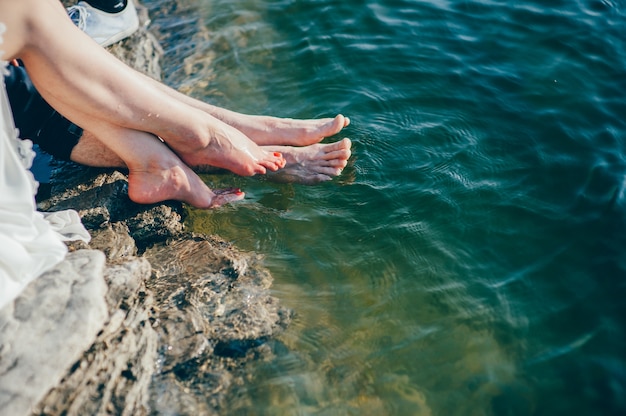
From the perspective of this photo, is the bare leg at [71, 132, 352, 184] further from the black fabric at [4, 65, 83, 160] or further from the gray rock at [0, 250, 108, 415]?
the gray rock at [0, 250, 108, 415]

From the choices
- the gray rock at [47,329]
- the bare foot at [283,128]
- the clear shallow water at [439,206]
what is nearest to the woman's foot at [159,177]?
the clear shallow water at [439,206]

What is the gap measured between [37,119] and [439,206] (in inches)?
107

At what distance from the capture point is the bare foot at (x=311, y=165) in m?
4.25

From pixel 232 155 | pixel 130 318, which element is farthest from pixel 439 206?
pixel 130 318

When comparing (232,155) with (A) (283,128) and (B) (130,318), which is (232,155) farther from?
(B) (130,318)

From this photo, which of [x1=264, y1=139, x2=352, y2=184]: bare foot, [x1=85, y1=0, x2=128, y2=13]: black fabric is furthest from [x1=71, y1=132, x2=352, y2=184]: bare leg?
[x1=85, y1=0, x2=128, y2=13]: black fabric

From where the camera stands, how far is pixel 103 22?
5273 millimetres

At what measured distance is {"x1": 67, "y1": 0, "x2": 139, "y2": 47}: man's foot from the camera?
4922 millimetres

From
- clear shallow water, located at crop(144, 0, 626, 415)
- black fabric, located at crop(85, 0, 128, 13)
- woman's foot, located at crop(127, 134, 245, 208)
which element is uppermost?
black fabric, located at crop(85, 0, 128, 13)

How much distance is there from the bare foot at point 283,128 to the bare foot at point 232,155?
0.76ft

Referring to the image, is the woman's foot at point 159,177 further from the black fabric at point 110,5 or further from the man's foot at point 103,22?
the black fabric at point 110,5

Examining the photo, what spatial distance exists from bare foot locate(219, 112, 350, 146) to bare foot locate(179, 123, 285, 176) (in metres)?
0.23

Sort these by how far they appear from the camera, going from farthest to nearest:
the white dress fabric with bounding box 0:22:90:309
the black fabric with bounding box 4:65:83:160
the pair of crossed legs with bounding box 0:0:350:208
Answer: the black fabric with bounding box 4:65:83:160 < the pair of crossed legs with bounding box 0:0:350:208 < the white dress fabric with bounding box 0:22:90:309

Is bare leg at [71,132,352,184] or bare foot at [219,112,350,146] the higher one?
bare foot at [219,112,350,146]
